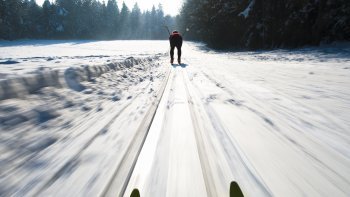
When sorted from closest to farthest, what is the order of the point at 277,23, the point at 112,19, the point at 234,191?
1. the point at 234,191
2. the point at 277,23
3. the point at 112,19

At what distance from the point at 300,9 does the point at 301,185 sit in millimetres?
18323

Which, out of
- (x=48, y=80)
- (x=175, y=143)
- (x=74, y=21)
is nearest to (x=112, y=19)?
(x=74, y=21)

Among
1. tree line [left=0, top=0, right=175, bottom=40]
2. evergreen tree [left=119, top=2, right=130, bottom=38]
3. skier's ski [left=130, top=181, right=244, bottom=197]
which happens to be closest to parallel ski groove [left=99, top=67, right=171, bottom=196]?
skier's ski [left=130, top=181, right=244, bottom=197]

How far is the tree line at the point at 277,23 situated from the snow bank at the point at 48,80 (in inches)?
567

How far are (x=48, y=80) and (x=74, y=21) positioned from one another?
69.5m

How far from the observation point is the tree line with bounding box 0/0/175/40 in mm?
53844

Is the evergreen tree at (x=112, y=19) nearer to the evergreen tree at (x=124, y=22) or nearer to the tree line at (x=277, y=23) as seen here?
the evergreen tree at (x=124, y=22)

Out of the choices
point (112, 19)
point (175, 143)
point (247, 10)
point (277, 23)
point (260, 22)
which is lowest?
point (175, 143)

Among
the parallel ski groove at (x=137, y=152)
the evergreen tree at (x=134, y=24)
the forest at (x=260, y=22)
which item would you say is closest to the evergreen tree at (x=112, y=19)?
the evergreen tree at (x=134, y=24)

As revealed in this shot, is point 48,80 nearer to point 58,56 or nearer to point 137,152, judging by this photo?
point 137,152

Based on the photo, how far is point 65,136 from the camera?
7.86 feet

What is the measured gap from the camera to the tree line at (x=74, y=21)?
5384 cm

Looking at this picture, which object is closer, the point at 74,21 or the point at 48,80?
the point at 48,80

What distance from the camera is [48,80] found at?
3893 millimetres
